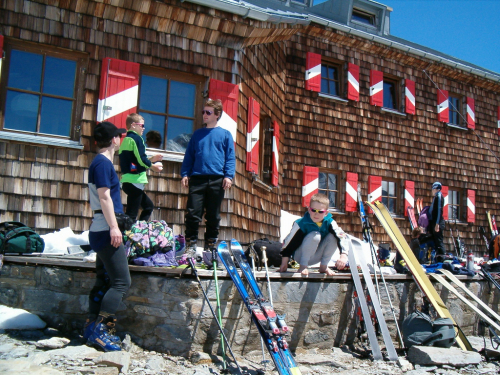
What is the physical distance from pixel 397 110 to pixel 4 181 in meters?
9.28

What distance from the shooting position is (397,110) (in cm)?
1205

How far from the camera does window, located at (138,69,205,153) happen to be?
675 cm

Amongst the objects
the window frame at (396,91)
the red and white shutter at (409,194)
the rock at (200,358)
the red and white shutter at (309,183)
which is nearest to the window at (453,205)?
the red and white shutter at (409,194)

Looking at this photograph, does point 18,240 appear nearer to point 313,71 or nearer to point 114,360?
point 114,360

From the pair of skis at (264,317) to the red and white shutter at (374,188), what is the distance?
24.4 ft

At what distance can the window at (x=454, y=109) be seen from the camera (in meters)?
13.1

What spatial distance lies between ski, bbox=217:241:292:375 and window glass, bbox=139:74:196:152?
3.01 metres

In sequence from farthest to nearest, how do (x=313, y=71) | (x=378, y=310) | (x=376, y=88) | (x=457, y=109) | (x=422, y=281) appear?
(x=457, y=109)
(x=376, y=88)
(x=313, y=71)
(x=422, y=281)
(x=378, y=310)

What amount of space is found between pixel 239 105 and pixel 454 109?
26.8 ft

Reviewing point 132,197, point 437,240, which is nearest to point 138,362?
point 132,197

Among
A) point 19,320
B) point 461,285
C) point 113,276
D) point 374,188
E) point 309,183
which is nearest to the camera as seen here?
point 113,276

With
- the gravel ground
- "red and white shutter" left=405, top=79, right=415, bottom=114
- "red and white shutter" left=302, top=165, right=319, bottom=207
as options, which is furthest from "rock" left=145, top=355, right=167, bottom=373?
"red and white shutter" left=405, top=79, right=415, bottom=114

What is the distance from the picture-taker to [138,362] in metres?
3.55

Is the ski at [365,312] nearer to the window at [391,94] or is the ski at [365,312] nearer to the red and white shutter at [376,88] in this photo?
the red and white shutter at [376,88]
